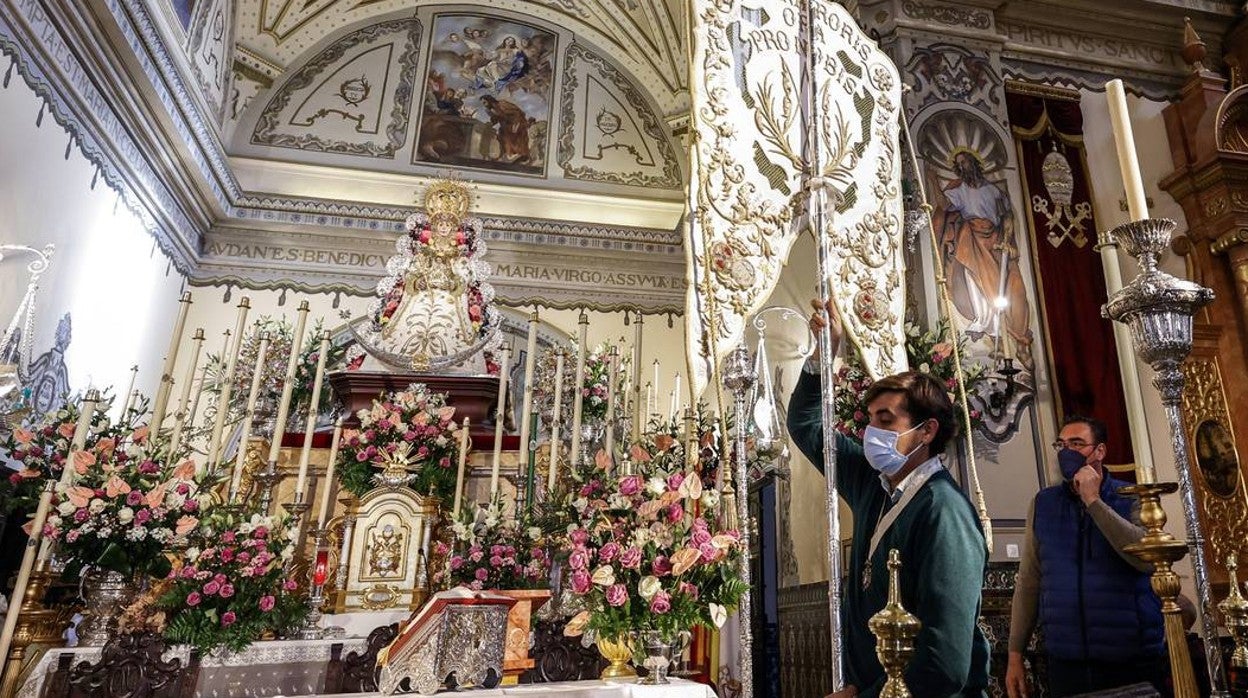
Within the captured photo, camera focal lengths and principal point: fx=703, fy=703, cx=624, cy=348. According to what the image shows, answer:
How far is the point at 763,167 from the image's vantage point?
239cm

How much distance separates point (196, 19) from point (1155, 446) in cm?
896

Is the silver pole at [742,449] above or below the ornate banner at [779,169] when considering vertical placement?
below

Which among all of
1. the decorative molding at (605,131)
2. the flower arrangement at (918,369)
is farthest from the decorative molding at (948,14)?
the decorative molding at (605,131)

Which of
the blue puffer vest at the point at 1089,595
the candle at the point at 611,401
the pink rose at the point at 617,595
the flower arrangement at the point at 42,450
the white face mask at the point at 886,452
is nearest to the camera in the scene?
the white face mask at the point at 886,452

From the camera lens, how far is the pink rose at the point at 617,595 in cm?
191

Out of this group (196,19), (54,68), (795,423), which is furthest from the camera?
(196,19)

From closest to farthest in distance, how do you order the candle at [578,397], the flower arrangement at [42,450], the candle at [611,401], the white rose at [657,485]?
the white rose at [657,485]
the candle at [578,397]
the candle at [611,401]
the flower arrangement at [42,450]

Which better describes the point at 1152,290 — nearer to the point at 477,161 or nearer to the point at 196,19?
the point at 196,19

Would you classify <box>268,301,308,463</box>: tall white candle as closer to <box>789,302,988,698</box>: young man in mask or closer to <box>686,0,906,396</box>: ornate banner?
<box>686,0,906,396</box>: ornate banner

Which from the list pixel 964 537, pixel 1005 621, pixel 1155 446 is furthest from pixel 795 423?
pixel 1155 446

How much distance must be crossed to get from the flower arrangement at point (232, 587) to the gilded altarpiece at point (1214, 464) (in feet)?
17.3

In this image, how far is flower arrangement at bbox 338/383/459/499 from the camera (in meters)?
3.57

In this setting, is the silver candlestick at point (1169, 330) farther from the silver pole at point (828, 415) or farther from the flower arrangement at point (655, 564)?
the flower arrangement at point (655, 564)

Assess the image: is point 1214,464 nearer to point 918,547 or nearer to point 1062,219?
point 1062,219
